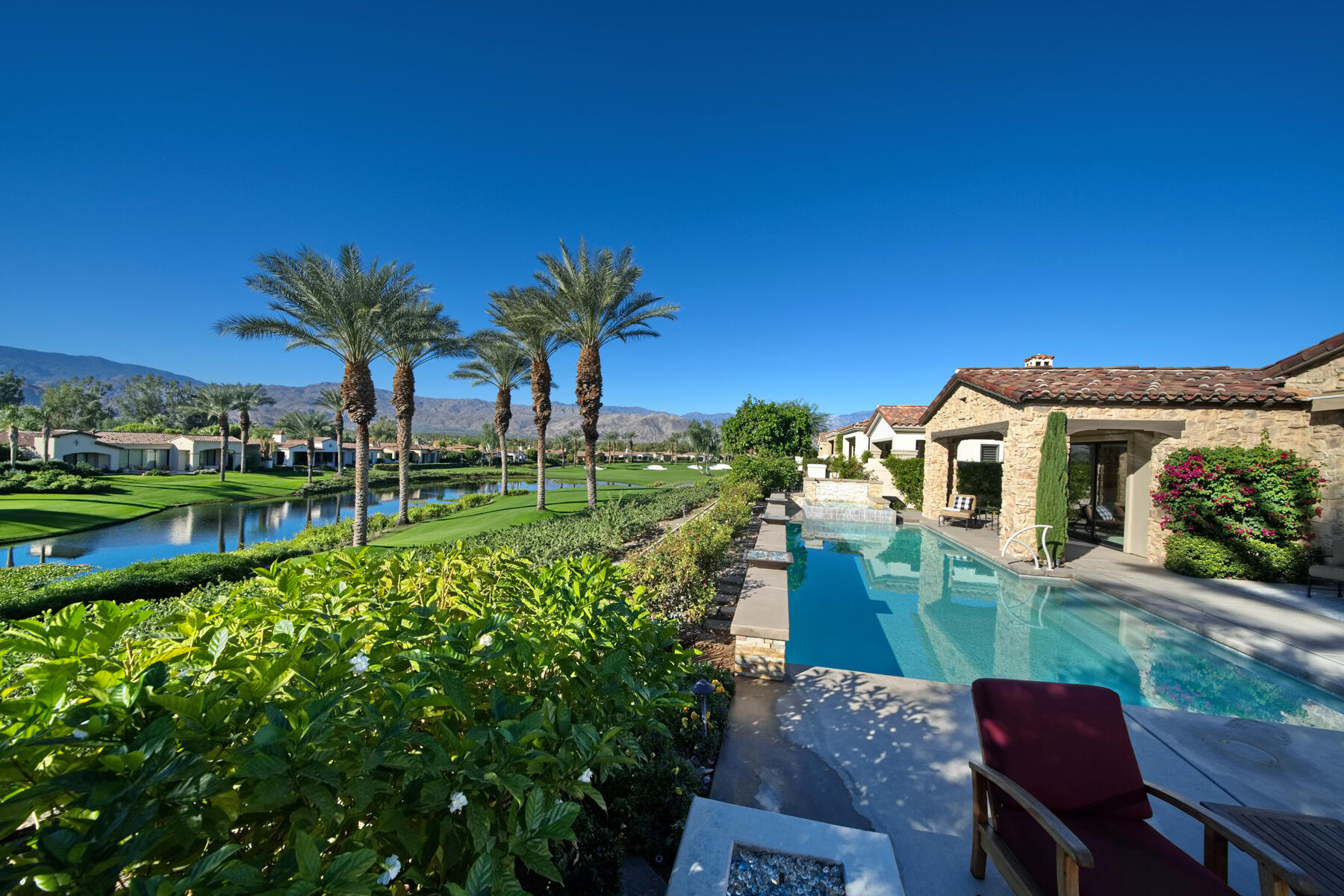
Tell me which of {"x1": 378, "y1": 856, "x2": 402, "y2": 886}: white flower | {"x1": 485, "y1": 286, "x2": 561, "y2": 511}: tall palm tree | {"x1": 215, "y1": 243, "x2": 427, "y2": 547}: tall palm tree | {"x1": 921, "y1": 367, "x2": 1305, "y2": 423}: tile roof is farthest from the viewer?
{"x1": 485, "y1": 286, "x2": 561, "y2": 511}: tall palm tree

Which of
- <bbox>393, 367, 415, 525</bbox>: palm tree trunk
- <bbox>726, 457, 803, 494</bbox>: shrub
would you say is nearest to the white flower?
<bbox>726, 457, 803, 494</bbox>: shrub

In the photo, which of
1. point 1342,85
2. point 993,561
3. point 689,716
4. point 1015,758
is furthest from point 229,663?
point 1342,85

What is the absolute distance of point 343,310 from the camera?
15.7 metres

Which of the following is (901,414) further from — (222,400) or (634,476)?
(222,400)

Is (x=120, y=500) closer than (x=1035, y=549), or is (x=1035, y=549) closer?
(x=1035, y=549)

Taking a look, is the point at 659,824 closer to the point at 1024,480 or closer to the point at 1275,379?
the point at 1024,480

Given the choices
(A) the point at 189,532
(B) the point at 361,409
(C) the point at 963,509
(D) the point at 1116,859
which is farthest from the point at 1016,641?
(A) the point at 189,532

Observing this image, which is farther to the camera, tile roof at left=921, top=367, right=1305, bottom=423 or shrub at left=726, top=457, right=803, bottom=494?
shrub at left=726, top=457, right=803, bottom=494

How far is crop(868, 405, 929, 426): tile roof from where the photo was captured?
24852 millimetres

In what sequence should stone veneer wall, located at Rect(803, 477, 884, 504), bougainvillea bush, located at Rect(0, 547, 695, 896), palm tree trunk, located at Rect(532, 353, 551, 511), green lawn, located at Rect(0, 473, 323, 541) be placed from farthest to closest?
stone veneer wall, located at Rect(803, 477, 884, 504), palm tree trunk, located at Rect(532, 353, 551, 511), green lawn, located at Rect(0, 473, 323, 541), bougainvillea bush, located at Rect(0, 547, 695, 896)

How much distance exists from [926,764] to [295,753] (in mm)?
4198

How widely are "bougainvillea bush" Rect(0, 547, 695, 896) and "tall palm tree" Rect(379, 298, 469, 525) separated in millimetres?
17339

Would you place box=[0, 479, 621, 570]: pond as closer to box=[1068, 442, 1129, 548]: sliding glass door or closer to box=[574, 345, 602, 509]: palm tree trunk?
box=[574, 345, 602, 509]: palm tree trunk

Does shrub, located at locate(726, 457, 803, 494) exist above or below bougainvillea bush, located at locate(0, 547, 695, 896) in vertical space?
below
